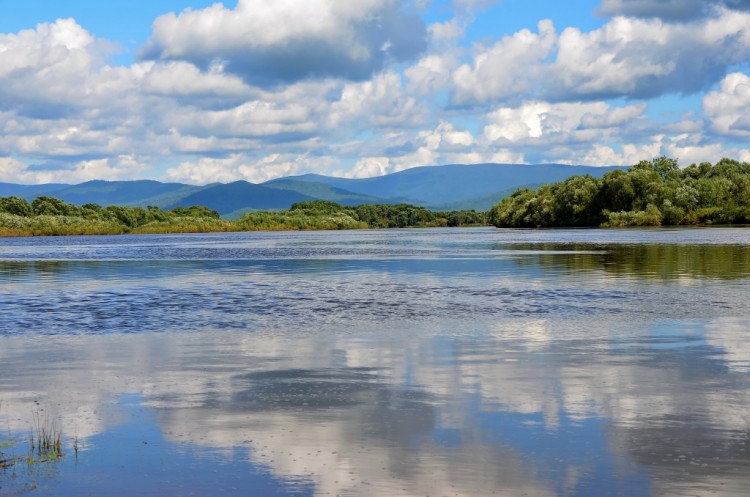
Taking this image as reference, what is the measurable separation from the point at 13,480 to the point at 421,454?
594 centimetres

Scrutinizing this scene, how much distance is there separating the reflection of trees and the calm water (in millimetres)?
12482

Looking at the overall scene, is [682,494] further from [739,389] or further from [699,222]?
[699,222]

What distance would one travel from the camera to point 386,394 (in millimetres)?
17469

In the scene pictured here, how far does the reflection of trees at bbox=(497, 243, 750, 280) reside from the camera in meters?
51.4

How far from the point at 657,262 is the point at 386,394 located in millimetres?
50377

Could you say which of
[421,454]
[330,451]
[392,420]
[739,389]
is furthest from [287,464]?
[739,389]

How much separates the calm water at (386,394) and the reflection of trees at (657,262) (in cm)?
1248

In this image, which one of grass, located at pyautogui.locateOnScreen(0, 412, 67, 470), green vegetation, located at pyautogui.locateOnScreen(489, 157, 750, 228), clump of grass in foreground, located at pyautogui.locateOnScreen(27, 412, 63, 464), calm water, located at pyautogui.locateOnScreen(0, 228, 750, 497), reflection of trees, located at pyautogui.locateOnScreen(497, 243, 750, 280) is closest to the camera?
calm water, located at pyautogui.locateOnScreen(0, 228, 750, 497)

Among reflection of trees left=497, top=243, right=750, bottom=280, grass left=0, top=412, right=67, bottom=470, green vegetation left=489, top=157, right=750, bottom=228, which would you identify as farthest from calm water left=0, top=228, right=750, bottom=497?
green vegetation left=489, top=157, right=750, bottom=228

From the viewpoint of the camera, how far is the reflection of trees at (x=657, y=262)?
5138cm

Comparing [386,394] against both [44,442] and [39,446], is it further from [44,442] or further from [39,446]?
[39,446]

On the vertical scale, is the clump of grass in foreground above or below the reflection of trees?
below

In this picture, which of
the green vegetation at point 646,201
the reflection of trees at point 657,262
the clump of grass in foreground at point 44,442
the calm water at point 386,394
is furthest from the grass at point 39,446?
the green vegetation at point 646,201

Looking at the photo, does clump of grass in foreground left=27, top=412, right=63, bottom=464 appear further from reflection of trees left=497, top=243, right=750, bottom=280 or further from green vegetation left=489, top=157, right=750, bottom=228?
green vegetation left=489, top=157, right=750, bottom=228
